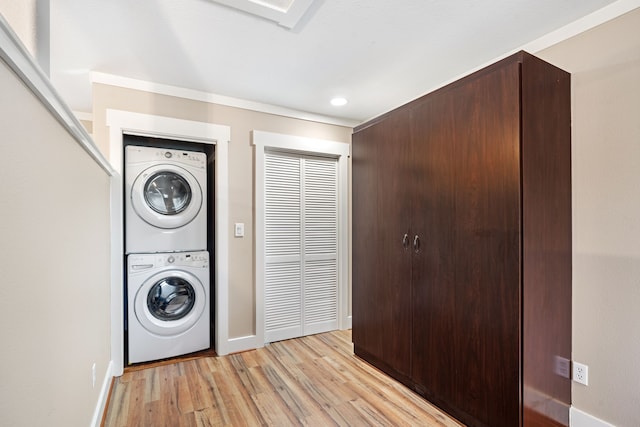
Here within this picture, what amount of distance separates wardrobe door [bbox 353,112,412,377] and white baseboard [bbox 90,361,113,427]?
1.88 meters

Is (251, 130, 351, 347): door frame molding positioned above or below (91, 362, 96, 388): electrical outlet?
above

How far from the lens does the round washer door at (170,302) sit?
264cm

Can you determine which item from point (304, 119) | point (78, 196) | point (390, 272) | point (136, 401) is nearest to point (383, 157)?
point (390, 272)

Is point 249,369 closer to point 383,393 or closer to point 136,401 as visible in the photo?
point 136,401

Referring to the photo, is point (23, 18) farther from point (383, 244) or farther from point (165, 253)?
point (383, 244)

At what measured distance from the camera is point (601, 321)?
173 cm

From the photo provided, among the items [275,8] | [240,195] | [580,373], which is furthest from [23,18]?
[580,373]

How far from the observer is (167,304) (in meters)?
2.76

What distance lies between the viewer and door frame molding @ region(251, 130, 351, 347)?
3.01 meters

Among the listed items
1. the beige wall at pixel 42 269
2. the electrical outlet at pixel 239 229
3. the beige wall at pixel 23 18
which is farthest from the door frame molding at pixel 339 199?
the beige wall at pixel 23 18

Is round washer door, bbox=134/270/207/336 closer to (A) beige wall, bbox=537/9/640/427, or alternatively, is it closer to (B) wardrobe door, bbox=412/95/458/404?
(B) wardrobe door, bbox=412/95/458/404

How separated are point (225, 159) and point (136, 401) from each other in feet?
6.48

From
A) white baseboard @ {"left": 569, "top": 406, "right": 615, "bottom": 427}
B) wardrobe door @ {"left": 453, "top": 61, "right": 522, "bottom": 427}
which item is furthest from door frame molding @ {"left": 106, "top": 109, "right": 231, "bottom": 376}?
white baseboard @ {"left": 569, "top": 406, "right": 615, "bottom": 427}

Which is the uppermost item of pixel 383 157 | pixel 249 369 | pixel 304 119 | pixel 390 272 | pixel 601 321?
pixel 304 119
